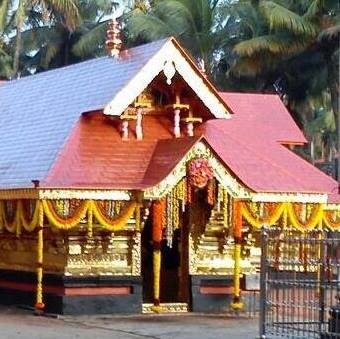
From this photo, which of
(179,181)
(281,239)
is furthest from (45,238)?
(281,239)

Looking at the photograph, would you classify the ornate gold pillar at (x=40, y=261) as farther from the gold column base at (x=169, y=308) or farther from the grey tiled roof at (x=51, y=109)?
the gold column base at (x=169, y=308)

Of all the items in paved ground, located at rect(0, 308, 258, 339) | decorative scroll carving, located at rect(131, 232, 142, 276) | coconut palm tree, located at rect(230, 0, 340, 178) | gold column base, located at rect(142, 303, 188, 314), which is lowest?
paved ground, located at rect(0, 308, 258, 339)

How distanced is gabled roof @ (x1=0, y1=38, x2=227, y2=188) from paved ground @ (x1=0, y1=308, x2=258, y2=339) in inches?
102

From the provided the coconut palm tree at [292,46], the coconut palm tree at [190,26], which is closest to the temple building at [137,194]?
the coconut palm tree at [292,46]

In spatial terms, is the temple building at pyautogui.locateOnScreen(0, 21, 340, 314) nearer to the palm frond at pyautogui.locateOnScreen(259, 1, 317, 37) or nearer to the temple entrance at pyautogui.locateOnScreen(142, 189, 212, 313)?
the temple entrance at pyautogui.locateOnScreen(142, 189, 212, 313)

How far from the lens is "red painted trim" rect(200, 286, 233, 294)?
20.1 meters

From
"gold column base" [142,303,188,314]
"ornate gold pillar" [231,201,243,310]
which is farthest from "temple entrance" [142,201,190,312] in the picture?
"ornate gold pillar" [231,201,243,310]

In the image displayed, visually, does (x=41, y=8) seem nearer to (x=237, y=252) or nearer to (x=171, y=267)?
(x=171, y=267)

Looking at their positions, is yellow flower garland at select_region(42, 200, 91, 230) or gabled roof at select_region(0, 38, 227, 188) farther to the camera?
gabled roof at select_region(0, 38, 227, 188)

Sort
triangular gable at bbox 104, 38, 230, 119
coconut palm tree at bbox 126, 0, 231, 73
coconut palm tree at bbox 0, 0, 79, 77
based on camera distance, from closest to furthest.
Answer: triangular gable at bbox 104, 38, 230, 119
coconut palm tree at bbox 0, 0, 79, 77
coconut palm tree at bbox 126, 0, 231, 73

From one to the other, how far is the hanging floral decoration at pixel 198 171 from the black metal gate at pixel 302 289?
389 cm

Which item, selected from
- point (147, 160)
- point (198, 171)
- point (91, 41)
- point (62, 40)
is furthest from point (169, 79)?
point (62, 40)

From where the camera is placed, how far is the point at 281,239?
45.4 ft

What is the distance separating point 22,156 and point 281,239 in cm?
803
